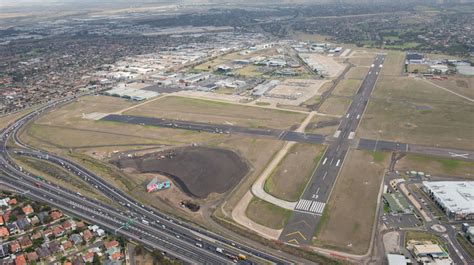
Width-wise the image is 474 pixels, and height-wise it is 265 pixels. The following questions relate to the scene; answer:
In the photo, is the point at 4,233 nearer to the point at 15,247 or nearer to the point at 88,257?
the point at 15,247

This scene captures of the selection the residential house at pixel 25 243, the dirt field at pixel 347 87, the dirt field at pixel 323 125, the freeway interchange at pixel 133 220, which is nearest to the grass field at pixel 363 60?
the dirt field at pixel 347 87

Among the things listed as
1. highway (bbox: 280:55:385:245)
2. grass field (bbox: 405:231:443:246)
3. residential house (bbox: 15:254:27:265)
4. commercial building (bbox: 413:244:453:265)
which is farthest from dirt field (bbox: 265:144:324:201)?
residential house (bbox: 15:254:27:265)

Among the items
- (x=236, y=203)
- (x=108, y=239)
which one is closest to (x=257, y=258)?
(x=236, y=203)

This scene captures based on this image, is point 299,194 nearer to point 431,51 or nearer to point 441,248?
point 441,248

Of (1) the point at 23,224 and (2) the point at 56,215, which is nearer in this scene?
(1) the point at 23,224

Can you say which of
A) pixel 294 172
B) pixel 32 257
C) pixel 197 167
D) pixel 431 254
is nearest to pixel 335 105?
pixel 294 172

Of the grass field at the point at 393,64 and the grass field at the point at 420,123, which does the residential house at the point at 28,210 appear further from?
the grass field at the point at 393,64

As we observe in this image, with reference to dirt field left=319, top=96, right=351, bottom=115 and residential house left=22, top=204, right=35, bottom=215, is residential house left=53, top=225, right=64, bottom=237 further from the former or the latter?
dirt field left=319, top=96, right=351, bottom=115
